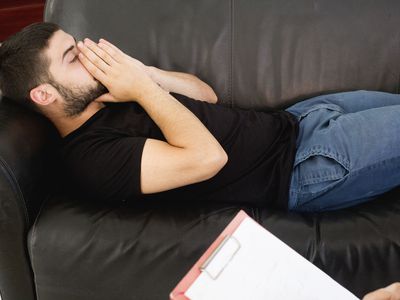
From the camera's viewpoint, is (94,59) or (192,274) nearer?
(192,274)

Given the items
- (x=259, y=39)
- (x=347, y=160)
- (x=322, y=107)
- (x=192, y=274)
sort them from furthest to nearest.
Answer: (x=259, y=39), (x=322, y=107), (x=347, y=160), (x=192, y=274)

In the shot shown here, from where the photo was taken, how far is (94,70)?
1134 millimetres

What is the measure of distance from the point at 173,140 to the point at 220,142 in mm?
188

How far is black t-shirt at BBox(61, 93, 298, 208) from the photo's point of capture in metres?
1.02


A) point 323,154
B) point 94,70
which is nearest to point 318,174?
point 323,154

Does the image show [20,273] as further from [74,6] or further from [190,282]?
[74,6]

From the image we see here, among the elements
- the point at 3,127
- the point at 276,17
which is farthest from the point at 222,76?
the point at 3,127

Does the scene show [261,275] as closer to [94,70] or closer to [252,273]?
[252,273]

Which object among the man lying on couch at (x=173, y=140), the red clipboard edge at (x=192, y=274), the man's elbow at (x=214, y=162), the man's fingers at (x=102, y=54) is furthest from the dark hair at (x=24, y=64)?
the red clipboard edge at (x=192, y=274)

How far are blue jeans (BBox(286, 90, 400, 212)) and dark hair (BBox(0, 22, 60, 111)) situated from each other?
75 centimetres

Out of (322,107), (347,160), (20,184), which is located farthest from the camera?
(322,107)

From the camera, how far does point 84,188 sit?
107 centimetres

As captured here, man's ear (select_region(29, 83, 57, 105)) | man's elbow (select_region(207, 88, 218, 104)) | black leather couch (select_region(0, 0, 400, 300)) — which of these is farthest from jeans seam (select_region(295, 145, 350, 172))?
man's ear (select_region(29, 83, 57, 105))

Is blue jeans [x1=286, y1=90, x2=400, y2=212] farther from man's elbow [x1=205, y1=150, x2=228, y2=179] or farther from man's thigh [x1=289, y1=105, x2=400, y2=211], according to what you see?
man's elbow [x1=205, y1=150, x2=228, y2=179]
